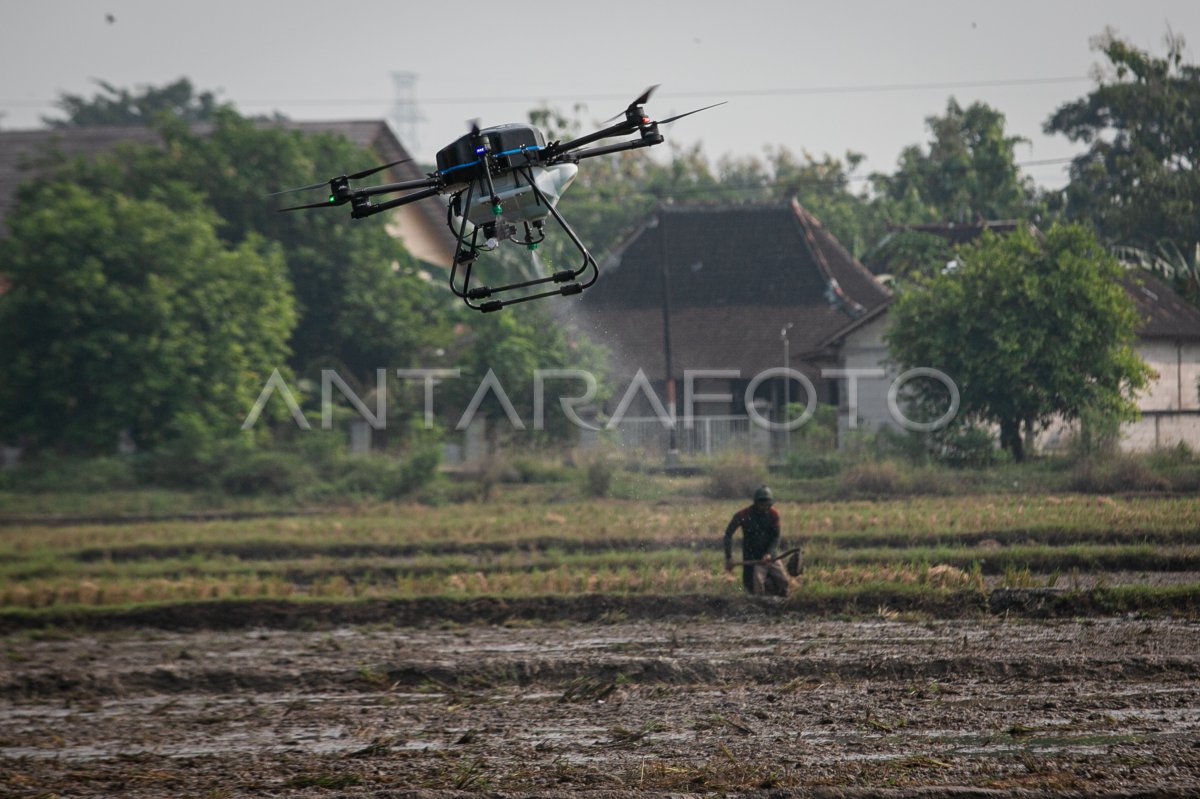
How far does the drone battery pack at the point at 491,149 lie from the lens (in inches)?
360

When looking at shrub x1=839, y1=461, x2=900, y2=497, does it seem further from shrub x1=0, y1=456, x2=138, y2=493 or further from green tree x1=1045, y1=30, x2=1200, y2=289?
shrub x1=0, y1=456, x2=138, y2=493

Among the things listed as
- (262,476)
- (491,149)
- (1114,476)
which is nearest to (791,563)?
(491,149)

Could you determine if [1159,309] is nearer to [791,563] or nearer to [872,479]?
[872,479]

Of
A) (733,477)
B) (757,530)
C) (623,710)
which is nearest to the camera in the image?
(623,710)

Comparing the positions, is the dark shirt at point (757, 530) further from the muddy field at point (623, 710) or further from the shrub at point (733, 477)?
the shrub at point (733, 477)

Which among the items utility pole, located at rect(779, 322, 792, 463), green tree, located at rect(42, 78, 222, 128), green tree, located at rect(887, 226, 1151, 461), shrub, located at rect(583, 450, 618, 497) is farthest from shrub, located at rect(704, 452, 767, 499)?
green tree, located at rect(42, 78, 222, 128)

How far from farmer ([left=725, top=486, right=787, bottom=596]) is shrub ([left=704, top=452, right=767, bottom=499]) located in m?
8.27

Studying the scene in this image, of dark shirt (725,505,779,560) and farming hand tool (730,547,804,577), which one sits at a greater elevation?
dark shirt (725,505,779,560)

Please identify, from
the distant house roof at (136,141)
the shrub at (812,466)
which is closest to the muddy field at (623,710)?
the shrub at (812,466)

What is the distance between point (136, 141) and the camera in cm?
4172

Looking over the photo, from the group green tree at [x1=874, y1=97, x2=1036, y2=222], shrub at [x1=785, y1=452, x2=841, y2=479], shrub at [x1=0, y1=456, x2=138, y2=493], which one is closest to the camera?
shrub at [x1=785, y1=452, x2=841, y2=479]

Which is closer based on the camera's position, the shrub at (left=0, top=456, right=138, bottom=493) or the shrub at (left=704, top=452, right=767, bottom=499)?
the shrub at (left=704, top=452, right=767, bottom=499)

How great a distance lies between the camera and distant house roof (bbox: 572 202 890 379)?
37969 mm

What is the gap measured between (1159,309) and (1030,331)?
2.49 metres
